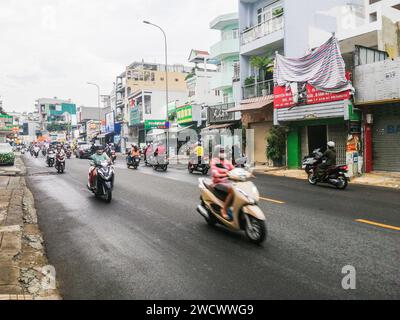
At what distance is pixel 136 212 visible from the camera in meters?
8.61

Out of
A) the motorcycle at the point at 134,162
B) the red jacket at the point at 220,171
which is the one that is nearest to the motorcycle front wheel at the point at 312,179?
the red jacket at the point at 220,171

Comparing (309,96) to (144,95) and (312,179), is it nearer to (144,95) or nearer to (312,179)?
(312,179)

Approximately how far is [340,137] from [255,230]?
1393 cm

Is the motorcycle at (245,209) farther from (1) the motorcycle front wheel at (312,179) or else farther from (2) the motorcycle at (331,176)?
(1) the motorcycle front wheel at (312,179)

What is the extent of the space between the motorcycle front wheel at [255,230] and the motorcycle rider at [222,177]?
526 mm

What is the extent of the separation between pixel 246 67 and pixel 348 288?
2363cm

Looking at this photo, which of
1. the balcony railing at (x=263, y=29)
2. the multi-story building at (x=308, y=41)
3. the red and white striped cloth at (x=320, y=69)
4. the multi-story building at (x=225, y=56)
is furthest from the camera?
the multi-story building at (x=225, y=56)

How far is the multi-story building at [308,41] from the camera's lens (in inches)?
682

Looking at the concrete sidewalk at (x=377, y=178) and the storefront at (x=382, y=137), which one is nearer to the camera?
the concrete sidewalk at (x=377, y=178)

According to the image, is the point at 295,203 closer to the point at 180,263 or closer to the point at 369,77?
the point at 180,263

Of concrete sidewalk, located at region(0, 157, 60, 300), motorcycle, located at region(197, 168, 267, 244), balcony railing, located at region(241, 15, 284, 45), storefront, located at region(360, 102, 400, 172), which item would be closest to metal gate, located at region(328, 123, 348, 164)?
storefront, located at region(360, 102, 400, 172)

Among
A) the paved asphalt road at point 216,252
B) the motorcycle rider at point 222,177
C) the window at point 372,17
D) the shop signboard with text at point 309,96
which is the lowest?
the paved asphalt road at point 216,252

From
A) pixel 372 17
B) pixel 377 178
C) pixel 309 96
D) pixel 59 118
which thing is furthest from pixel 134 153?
pixel 59 118

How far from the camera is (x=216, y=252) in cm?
538
